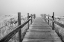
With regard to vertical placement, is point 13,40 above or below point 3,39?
below

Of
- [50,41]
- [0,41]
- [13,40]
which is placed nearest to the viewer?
[0,41]

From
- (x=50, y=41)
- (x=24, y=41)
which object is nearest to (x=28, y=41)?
(x=24, y=41)

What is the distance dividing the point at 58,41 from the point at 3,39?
8.36 feet

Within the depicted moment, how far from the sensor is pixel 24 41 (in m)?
3.50

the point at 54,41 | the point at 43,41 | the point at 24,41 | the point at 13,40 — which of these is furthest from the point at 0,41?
the point at 13,40

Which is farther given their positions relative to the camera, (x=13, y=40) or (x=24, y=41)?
(x=13, y=40)

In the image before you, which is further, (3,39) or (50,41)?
(50,41)

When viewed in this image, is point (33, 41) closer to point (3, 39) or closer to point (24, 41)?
point (24, 41)

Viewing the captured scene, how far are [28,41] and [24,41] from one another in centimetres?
17

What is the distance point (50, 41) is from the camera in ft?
11.3

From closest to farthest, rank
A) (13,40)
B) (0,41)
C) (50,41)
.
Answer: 1. (0,41)
2. (50,41)
3. (13,40)

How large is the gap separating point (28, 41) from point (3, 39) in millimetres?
1959

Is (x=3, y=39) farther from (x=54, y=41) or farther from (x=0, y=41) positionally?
(x=54, y=41)

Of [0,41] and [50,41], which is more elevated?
[0,41]
